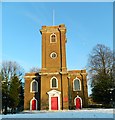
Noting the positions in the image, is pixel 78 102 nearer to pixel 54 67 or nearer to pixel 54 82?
pixel 54 82

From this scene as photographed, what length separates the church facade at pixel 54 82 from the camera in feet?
119

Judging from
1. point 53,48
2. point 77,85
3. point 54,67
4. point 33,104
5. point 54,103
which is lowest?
point 33,104

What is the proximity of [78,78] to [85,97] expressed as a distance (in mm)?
3299

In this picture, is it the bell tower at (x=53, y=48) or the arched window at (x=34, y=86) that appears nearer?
the bell tower at (x=53, y=48)

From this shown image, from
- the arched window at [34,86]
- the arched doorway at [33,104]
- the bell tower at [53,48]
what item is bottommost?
the arched doorway at [33,104]

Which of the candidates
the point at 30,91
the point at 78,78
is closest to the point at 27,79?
the point at 30,91

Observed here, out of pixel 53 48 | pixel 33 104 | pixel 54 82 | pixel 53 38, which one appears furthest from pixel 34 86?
pixel 53 38

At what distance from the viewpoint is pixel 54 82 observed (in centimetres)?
3709

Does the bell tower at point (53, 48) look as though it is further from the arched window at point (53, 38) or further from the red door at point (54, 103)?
the red door at point (54, 103)

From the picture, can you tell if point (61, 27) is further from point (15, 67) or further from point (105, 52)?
point (15, 67)

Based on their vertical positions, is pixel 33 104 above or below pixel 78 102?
below

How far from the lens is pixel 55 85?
36.9 meters

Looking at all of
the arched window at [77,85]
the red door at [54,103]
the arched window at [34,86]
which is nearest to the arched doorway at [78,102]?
the arched window at [77,85]

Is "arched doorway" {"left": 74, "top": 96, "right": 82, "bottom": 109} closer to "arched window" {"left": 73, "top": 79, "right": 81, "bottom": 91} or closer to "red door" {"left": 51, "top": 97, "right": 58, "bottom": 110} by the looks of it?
"arched window" {"left": 73, "top": 79, "right": 81, "bottom": 91}
